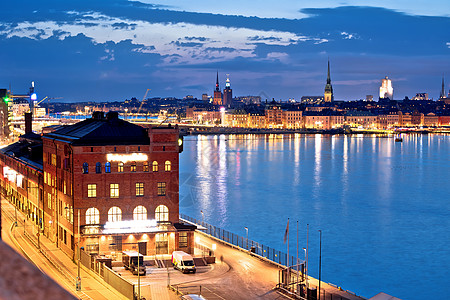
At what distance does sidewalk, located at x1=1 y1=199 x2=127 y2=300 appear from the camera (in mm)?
19703

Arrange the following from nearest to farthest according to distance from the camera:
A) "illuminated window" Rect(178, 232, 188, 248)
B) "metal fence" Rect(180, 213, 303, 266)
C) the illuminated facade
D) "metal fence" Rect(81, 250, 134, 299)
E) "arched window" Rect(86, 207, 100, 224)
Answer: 1. "metal fence" Rect(81, 250, 134, 299)
2. the illuminated facade
3. "illuminated window" Rect(178, 232, 188, 248)
4. "arched window" Rect(86, 207, 100, 224)
5. "metal fence" Rect(180, 213, 303, 266)

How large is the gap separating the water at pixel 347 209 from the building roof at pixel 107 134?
1159cm

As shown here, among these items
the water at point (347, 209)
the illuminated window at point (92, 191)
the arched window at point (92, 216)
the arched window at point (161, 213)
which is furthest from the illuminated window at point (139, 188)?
the water at point (347, 209)

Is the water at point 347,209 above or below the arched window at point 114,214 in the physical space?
below

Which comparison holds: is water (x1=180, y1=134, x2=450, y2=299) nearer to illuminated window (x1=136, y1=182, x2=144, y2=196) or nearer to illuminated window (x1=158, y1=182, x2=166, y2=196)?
illuminated window (x1=158, y1=182, x2=166, y2=196)

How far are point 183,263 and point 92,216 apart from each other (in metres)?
5.53

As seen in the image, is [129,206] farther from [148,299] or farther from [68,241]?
[148,299]

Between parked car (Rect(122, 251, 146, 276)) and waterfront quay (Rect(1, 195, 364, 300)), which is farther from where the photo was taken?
parked car (Rect(122, 251, 146, 276))

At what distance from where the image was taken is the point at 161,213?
26234mm

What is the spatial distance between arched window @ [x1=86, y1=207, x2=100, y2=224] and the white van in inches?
180

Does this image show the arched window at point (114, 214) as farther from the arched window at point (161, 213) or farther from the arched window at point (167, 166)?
the arched window at point (167, 166)

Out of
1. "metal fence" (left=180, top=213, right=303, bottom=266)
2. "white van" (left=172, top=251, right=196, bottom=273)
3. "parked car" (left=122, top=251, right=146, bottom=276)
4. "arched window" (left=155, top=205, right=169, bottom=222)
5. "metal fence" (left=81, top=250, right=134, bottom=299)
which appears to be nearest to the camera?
"metal fence" (left=81, top=250, right=134, bottom=299)

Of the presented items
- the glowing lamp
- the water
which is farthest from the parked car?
the water

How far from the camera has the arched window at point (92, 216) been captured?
25.6 m
